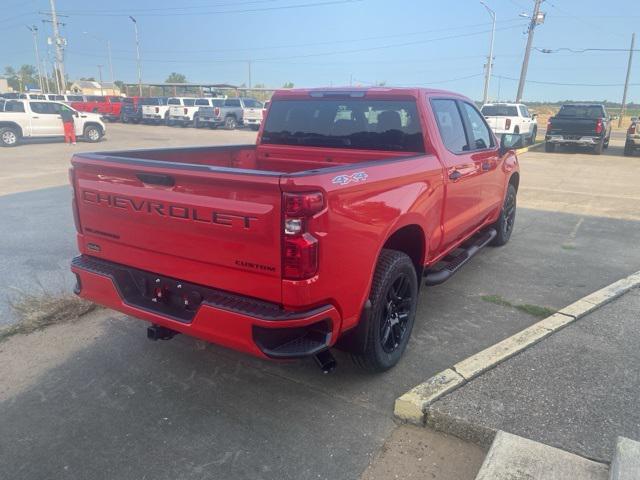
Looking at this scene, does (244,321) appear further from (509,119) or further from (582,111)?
(509,119)

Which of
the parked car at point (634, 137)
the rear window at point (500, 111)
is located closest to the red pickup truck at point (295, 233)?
the parked car at point (634, 137)

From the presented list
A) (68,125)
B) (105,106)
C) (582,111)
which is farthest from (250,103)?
(582,111)

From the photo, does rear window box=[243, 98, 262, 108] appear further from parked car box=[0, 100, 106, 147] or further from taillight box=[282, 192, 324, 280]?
taillight box=[282, 192, 324, 280]

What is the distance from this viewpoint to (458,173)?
4340 millimetres

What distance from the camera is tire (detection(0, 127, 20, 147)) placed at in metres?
19.6

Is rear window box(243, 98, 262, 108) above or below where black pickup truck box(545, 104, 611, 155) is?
above

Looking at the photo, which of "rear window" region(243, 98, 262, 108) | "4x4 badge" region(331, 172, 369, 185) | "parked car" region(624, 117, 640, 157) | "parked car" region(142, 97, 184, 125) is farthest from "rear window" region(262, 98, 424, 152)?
"parked car" region(142, 97, 184, 125)

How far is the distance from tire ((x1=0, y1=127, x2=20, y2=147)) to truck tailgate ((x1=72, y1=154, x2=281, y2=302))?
64.5ft

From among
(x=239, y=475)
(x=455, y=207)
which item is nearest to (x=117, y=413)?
(x=239, y=475)

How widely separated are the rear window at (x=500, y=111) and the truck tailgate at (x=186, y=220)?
866 inches

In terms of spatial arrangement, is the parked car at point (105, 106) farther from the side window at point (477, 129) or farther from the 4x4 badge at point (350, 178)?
the 4x4 badge at point (350, 178)

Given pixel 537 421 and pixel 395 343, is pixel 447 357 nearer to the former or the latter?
pixel 395 343

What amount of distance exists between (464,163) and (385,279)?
1.76 metres

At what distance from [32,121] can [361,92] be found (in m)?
20.1
